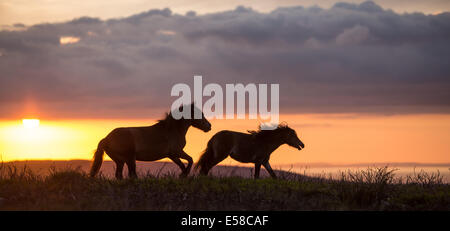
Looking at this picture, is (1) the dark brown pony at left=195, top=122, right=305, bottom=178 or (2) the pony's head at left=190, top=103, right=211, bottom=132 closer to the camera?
(2) the pony's head at left=190, top=103, right=211, bottom=132

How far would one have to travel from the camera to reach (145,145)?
57.9 feet

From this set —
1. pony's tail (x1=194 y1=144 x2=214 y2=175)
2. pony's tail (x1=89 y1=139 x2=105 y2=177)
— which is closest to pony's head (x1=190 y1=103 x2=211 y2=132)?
pony's tail (x1=194 y1=144 x2=214 y2=175)

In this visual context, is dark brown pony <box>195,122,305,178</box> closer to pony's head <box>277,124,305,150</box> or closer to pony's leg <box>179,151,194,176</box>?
pony's head <box>277,124,305,150</box>

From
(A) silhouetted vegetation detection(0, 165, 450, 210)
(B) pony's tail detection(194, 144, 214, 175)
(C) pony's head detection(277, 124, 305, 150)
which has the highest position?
(C) pony's head detection(277, 124, 305, 150)

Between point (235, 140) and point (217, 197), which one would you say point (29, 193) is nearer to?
point (217, 197)

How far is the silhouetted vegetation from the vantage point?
44.0ft

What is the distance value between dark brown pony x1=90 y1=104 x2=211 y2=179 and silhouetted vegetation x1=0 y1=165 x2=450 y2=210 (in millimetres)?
1717

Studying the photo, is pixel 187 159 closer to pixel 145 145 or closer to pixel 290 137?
pixel 145 145
